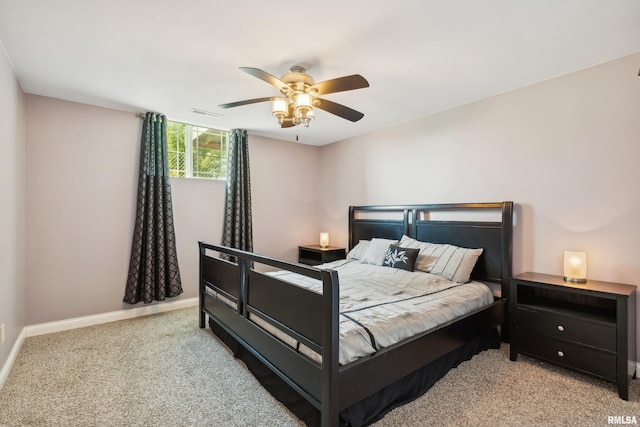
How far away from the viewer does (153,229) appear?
142 inches

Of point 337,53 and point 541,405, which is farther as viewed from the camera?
point 337,53

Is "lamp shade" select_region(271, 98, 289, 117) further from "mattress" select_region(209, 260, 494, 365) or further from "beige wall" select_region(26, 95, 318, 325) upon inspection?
"beige wall" select_region(26, 95, 318, 325)

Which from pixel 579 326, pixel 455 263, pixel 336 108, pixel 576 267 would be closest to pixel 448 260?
pixel 455 263

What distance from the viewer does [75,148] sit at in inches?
131

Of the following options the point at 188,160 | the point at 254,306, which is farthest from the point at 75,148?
the point at 254,306

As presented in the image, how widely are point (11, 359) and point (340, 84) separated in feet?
11.2

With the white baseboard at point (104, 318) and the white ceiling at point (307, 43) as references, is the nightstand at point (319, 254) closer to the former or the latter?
the white baseboard at point (104, 318)

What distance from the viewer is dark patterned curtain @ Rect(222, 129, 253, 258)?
14.1 ft

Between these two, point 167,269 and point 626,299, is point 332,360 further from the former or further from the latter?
point 167,269

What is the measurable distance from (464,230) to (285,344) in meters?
2.33

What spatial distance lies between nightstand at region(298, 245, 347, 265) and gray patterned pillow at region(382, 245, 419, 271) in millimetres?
1220

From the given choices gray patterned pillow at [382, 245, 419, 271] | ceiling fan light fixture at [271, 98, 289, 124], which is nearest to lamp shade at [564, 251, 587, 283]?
gray patterned pillow at [382, 245, 419, 271]

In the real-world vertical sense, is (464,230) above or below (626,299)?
above

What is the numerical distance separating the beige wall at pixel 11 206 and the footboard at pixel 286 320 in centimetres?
155
